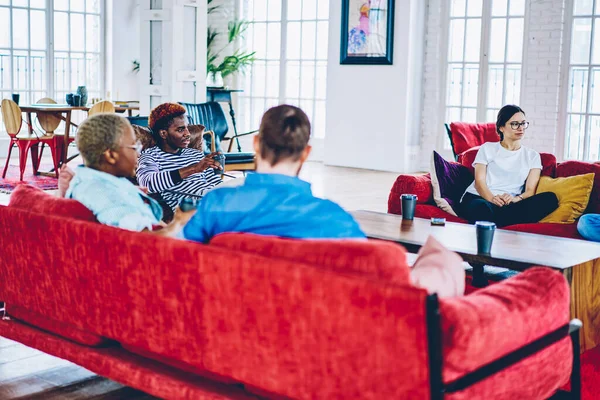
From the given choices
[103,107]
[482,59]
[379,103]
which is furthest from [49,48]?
[482,59]

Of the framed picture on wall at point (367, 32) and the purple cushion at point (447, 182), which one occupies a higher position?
the framed picture on wall at point (367, 32)

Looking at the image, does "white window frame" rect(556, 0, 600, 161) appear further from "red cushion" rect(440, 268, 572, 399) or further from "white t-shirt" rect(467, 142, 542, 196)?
"red cushion" rect(440, 268, 572, 399)

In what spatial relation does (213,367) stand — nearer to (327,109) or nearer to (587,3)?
(587,3)

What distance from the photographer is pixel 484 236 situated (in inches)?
135

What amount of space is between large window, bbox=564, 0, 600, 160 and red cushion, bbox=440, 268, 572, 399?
7435 mm

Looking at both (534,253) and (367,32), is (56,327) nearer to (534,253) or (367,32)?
(534,253)

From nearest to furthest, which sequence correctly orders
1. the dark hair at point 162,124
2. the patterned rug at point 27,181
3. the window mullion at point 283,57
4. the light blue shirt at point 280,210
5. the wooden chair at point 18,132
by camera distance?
1. the light blue shirt at point 280,210
2. the dark hair at point 162,124
3. the patterned rug at point 27,181
4. the wooden chair at point 18,132
5. the window mullion at point 283,57

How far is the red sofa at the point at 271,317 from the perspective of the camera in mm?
1826

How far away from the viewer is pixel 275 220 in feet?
7.20

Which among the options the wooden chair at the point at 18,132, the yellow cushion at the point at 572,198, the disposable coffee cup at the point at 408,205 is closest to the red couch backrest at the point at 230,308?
the disposable coffee cup at the point at 408,205

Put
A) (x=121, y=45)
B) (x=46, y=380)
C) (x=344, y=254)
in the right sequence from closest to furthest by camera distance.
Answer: (x=344, y=254)
(x=46, y=380)
(x=121, y=45)

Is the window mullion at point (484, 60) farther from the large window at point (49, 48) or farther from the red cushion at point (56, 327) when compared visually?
the red cushion at point (56, 327)

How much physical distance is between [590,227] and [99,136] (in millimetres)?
2744

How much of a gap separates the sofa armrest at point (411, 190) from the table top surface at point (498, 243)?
0.55 metres
